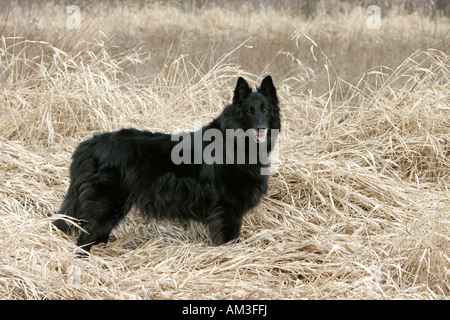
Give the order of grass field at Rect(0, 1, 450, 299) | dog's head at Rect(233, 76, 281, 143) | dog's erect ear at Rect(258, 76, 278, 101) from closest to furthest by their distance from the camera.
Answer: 1. grass field at Rect(0, 1, 450, 299)
2. dog's head at Rect(233, 76, 281, 143)
3. dog's erect ear at Rect(258, 76, 278, 101)

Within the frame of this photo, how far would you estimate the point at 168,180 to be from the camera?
12.3 feet

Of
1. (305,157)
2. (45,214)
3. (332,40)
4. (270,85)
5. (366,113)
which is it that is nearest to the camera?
(270,85)

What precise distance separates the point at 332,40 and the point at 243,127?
243 inches

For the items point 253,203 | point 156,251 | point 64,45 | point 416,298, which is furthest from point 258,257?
point 64,45

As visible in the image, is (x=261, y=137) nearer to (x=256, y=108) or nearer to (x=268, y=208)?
(x=256, y=108)

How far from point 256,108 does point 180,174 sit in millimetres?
683

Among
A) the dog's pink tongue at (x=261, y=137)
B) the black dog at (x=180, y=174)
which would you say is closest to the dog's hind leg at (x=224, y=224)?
the black dog at (x=180, y=174)

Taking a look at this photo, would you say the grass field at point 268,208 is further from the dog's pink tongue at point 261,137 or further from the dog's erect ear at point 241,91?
the dog's erect ear at point 241,91

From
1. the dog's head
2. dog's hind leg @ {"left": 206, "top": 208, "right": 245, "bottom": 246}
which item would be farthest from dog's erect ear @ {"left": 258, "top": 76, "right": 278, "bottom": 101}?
dog's hind leg @ {"left": 206, "top": 208, "right": 245, "bottom": 246}

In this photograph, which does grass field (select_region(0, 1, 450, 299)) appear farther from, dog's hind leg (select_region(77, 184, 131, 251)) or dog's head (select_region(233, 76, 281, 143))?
dog's head (select_region(233, 76, 281, 143))

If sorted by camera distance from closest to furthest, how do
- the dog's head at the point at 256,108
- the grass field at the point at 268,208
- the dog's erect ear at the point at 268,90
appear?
the grass field at the point at 268,208
the dog's head at the point at 256,108
the dog's erect ear at the point at 268,90

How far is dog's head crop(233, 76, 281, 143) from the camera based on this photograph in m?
3.62

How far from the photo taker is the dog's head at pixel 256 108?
11.9 ft

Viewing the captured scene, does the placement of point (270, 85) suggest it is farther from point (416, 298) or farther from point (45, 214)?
point (45, 214)
